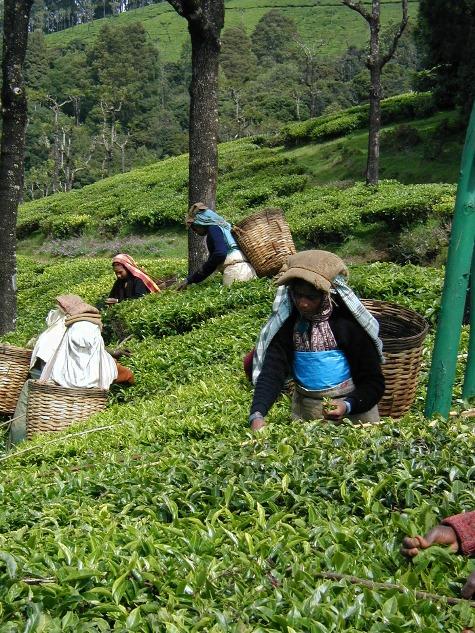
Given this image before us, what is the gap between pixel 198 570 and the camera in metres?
2.78

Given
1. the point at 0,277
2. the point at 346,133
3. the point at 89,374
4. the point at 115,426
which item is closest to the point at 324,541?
the point at 115,426

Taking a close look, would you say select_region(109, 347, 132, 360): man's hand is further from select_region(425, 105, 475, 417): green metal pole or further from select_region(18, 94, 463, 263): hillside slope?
select_region(18, 94, 463, 263): hillside slope

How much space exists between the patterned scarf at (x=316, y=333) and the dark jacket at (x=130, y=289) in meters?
5.77

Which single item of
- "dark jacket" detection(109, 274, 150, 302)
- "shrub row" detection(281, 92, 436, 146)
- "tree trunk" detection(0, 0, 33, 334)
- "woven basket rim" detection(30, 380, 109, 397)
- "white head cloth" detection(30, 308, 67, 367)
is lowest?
"woven basket rim" detection(30, 380, 109, 397)

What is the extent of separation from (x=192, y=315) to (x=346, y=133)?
22.3 meters

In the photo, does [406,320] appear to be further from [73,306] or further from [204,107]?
[204,107]

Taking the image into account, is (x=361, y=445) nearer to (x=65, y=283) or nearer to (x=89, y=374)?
(x=89, y=374)

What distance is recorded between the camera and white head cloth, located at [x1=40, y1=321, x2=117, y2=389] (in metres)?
6.80

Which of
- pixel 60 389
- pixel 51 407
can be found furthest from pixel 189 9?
pixel 51 407

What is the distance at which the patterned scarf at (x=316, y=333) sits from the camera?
428 centimetres

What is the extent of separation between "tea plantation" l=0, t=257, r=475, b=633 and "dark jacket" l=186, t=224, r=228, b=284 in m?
3.61

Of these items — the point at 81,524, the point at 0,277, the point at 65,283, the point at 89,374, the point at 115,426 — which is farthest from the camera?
the point at 65,283

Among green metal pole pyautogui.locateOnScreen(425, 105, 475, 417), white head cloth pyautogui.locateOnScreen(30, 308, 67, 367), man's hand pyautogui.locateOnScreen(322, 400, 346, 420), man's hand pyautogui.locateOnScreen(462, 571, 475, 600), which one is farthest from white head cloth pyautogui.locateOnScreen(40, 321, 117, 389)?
man's hand pyautogui.locateOnScreen(462, 571, 475, 600)

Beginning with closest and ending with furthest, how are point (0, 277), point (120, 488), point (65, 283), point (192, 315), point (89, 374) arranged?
point (120, 488) < point (89, 374) < point (192, 315) < point (0, 277) < point (65, 283)
